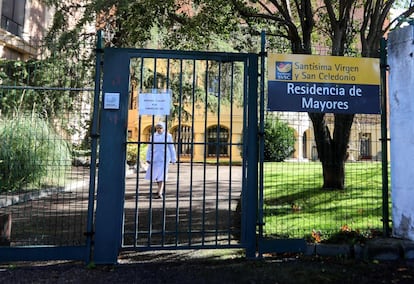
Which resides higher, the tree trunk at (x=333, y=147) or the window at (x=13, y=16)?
the window at (x=13, y=16)

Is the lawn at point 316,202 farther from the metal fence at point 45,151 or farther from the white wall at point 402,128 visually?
the metal fence at point 45,151

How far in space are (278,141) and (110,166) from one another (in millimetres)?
4190

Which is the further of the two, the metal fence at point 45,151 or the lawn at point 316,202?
the metal fence at point 45,151

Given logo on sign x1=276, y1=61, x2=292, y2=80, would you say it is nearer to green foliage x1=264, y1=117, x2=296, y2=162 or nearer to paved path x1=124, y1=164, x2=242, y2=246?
paved path x1=124, y1=164, x2=242, y2=246

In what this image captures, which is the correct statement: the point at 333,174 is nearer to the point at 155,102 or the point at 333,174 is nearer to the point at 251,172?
the point at 251,172

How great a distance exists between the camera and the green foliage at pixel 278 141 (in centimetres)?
713

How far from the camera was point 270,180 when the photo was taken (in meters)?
9.35

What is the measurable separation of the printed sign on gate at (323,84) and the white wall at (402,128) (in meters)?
0.30

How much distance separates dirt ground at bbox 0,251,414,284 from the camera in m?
4.28

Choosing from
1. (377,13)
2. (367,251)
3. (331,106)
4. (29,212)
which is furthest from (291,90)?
(29,212)

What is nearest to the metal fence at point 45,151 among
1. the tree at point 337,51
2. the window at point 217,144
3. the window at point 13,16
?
the window at point 217,144

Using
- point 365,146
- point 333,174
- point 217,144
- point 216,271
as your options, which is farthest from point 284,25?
point 216,271

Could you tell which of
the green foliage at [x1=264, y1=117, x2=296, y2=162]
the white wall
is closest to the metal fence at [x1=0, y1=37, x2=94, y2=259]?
the green foliage at [x1=264, y1=117, x2=296, y2=162]

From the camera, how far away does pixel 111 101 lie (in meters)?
4.75
